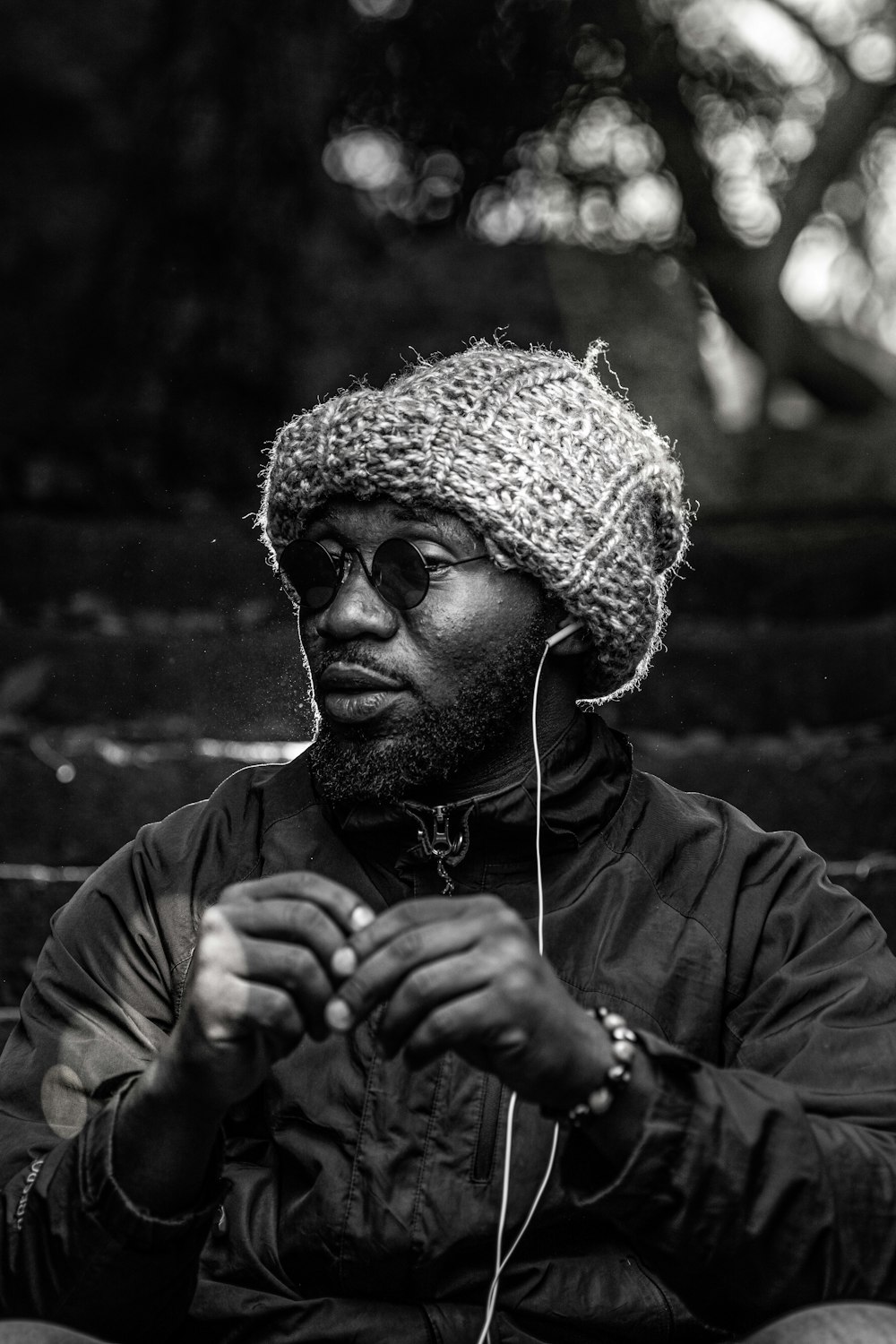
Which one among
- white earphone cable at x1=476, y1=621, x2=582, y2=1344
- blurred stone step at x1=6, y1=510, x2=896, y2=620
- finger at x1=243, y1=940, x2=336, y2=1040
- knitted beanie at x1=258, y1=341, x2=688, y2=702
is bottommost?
blurred stone step at x1=6, y1=510, x2=896, y2=620

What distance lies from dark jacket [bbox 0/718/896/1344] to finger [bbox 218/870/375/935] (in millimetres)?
425

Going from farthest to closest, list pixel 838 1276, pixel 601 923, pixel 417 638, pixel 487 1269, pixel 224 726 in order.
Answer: pixel 224 726, pixel 417 638, pixel 601 923, pixel 487 1269, pixel 838 1276

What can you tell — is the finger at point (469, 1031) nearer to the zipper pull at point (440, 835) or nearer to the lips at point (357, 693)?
the zipper pull at point (440, 835)

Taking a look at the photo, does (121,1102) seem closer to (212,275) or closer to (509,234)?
(212,275)

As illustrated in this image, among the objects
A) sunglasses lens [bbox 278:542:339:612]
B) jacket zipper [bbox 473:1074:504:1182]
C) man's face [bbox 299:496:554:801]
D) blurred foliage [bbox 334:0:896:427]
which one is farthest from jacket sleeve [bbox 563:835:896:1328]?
blurred foliage [bbox 334:0:896:427]

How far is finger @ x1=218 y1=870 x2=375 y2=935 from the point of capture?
181 centimetres

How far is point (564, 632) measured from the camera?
2709 millimetres

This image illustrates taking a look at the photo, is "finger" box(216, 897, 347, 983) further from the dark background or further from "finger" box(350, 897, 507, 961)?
the dark background

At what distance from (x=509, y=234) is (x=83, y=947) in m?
7.09

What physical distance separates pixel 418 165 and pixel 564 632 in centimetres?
709

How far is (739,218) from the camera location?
8984 millimetres

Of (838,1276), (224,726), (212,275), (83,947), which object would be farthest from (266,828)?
(212,275)

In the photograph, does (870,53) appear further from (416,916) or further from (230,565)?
(416,916)

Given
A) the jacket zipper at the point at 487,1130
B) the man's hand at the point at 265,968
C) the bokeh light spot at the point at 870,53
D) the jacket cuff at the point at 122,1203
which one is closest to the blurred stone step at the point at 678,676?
the jacket zipper at the point at 487,1130
